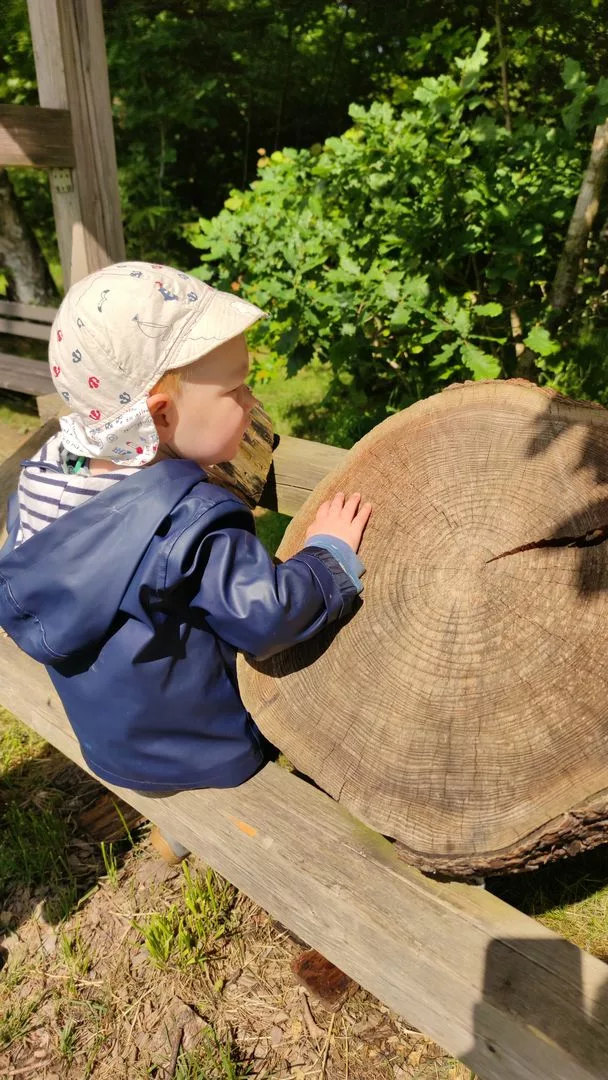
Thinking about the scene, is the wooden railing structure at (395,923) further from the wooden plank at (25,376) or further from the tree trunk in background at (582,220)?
the wooden plank at (25,376)

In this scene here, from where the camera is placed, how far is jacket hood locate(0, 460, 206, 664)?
1.43 metres

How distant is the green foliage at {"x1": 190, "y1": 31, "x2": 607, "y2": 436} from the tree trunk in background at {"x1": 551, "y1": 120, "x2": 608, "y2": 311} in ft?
0.31

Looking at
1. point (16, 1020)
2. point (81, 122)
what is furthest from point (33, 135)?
point (16, 1020)

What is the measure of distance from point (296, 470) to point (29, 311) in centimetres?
337

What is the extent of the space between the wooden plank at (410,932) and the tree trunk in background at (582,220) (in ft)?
8.84

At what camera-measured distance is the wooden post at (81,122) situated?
10.8 ft

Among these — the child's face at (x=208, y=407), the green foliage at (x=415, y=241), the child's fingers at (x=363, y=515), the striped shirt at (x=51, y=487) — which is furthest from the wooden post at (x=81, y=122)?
the child's fingers at (x=363, y=515)

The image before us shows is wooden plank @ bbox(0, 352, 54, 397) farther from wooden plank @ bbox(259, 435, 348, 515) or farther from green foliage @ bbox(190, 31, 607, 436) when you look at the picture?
wooden plank @ bbox(259, 435, 348, 515)

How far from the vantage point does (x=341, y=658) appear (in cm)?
163

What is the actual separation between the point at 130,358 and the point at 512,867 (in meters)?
1.14

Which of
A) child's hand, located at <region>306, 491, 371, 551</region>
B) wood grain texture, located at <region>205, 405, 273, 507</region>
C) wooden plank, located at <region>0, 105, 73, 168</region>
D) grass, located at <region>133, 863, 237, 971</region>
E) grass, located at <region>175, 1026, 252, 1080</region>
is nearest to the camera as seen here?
child's hand, located at <region>306, 491, 371, 551</region>

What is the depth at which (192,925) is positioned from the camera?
214 cm

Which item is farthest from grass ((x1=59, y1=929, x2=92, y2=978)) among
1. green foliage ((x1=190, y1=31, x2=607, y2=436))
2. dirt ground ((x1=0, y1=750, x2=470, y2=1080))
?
green foliage ((x1=190, y1=31, x2=607, y2=436))

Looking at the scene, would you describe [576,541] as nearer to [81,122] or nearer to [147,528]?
[147,528]
